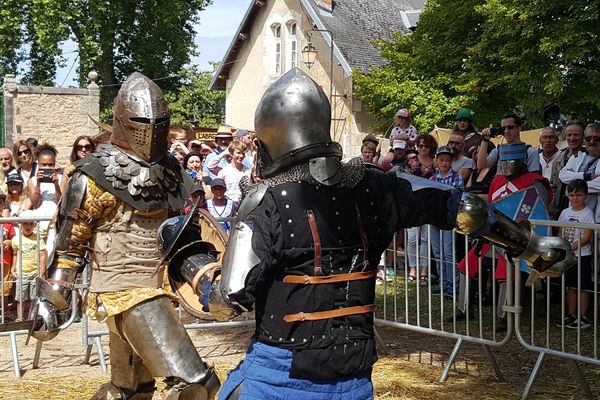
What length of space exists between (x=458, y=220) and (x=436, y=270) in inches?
188

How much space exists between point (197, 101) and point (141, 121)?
3171 cm

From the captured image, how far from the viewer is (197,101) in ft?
117

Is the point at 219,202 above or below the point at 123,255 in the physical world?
above

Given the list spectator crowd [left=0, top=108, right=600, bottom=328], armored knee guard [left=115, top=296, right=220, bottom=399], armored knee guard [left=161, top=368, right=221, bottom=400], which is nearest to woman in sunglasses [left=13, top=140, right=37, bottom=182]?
spectator crowd [left=0, top=108, right=600, bottom=328]

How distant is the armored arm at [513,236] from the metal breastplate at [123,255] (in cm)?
205

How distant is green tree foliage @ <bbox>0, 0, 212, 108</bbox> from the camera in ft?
107

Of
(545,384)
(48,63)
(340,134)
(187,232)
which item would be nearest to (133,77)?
(187,232)

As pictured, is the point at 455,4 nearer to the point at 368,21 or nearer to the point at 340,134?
the point at 340,134

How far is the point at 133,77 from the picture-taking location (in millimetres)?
4715

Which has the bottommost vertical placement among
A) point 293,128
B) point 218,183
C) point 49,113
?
point 218,183

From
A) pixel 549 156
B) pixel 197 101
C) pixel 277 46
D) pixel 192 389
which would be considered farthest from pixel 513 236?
pixel 197 101

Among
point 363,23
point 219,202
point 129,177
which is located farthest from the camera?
point 363,23

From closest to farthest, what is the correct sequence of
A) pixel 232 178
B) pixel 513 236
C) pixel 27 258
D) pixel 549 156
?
pixel 513 236 < pixel 27 258 < pixel 549 156 < pixel 232 178

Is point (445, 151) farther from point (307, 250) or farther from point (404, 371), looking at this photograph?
point (307, 250)
